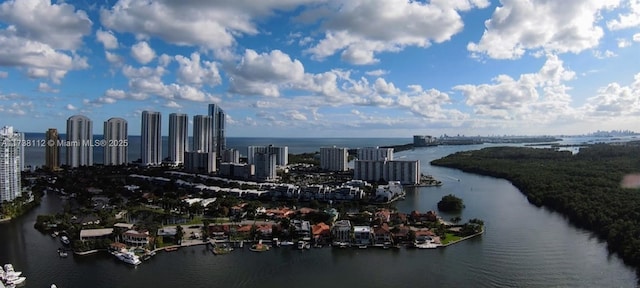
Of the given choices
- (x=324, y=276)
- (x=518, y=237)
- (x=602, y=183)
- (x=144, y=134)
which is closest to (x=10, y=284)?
(x=324, y=276)

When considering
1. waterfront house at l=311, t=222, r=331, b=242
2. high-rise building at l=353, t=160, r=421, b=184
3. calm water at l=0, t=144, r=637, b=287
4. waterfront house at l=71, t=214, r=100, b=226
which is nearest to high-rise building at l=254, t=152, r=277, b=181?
high-rise building at l=353, t=160, r=421, b=184

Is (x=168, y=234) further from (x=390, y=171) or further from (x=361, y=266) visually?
(x=390, y=171)

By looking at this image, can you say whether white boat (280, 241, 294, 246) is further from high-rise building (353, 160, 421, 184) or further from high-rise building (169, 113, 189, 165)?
high-rise building (169, 113, 189, 165)

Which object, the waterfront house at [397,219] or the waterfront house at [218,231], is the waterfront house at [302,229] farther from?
the waterfront house at [397,219]

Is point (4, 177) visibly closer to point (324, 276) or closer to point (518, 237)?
point (324, 276)

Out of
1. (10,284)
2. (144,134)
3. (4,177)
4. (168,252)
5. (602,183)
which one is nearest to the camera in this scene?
(10,284)

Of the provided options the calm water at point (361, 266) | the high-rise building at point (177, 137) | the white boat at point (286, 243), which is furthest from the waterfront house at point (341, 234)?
the high-rise building at point (177, 137)
